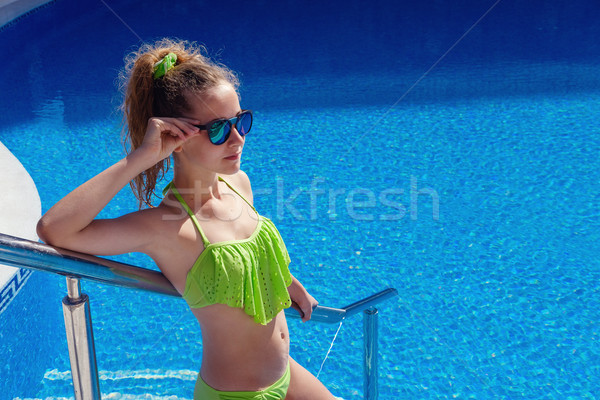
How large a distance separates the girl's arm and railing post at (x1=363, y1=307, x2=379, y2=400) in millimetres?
1222

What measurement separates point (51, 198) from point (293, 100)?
10.9 feet

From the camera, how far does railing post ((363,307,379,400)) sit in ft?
8.27

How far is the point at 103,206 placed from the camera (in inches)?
57.3

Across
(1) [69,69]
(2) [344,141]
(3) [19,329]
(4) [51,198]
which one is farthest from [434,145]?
(1) [69,69]

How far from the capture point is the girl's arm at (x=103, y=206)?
1358mm

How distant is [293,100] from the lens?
7891mm

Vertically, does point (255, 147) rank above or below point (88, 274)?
above

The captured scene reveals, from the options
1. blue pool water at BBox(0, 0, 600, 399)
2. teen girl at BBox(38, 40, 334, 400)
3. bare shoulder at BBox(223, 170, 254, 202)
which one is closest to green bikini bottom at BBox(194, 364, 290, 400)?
teen girl at BBox(38, 40, 334, 400)

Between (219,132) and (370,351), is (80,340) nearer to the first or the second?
(219,132)

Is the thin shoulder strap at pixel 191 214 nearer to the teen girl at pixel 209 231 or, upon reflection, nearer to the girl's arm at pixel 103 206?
the teen girl at pixel 209 231

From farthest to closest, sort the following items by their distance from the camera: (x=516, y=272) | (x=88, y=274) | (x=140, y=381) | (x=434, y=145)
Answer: (x=434, y=145), (x=516, y=272), (x=140, y=381), (x=88, y=274)

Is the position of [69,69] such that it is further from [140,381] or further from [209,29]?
[140,381]

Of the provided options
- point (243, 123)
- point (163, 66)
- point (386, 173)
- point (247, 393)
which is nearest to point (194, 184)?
point (243, 123)

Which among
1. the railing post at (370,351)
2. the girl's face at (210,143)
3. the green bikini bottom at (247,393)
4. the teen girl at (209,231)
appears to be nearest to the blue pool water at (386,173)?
the railing post at (370,351)
